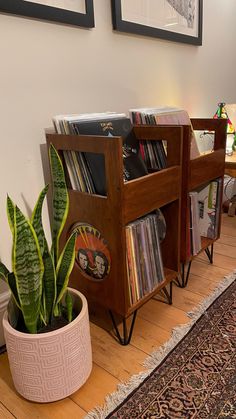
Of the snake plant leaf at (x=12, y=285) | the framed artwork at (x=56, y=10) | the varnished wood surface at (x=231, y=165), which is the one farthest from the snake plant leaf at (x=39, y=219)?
the varnished wood surface at (x=231, y=165)

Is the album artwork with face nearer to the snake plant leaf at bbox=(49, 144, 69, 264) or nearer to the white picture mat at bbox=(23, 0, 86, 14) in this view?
the snake plant leaf at bbox=(49, 144, 69, 264)

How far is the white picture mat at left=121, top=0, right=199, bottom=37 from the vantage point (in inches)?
56.4

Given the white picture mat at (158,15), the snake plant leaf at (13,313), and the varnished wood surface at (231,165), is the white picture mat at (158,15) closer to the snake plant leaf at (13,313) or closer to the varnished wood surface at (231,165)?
the varnished wood surface at (231,165)

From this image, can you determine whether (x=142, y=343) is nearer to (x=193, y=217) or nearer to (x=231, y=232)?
(x=193, y=217)

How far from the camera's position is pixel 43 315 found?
982 mm

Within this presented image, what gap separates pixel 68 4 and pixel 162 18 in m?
0.64

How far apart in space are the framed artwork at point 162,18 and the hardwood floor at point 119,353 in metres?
1.24

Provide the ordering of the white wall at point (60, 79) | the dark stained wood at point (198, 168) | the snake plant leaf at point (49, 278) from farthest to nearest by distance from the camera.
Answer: the dark stained wood at point (198, 168)
the white wall at point (60, 79)
the snake plant leaf at point (49, 278)

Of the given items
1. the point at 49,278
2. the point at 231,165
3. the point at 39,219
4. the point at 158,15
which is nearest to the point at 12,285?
the point at 49,278

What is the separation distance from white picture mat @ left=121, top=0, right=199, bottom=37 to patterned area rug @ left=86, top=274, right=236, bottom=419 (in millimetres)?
1395

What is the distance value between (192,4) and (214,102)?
65cm

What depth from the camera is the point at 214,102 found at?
2240 mm

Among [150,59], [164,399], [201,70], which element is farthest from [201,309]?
[201,70]

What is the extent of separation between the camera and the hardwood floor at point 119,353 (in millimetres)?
954
